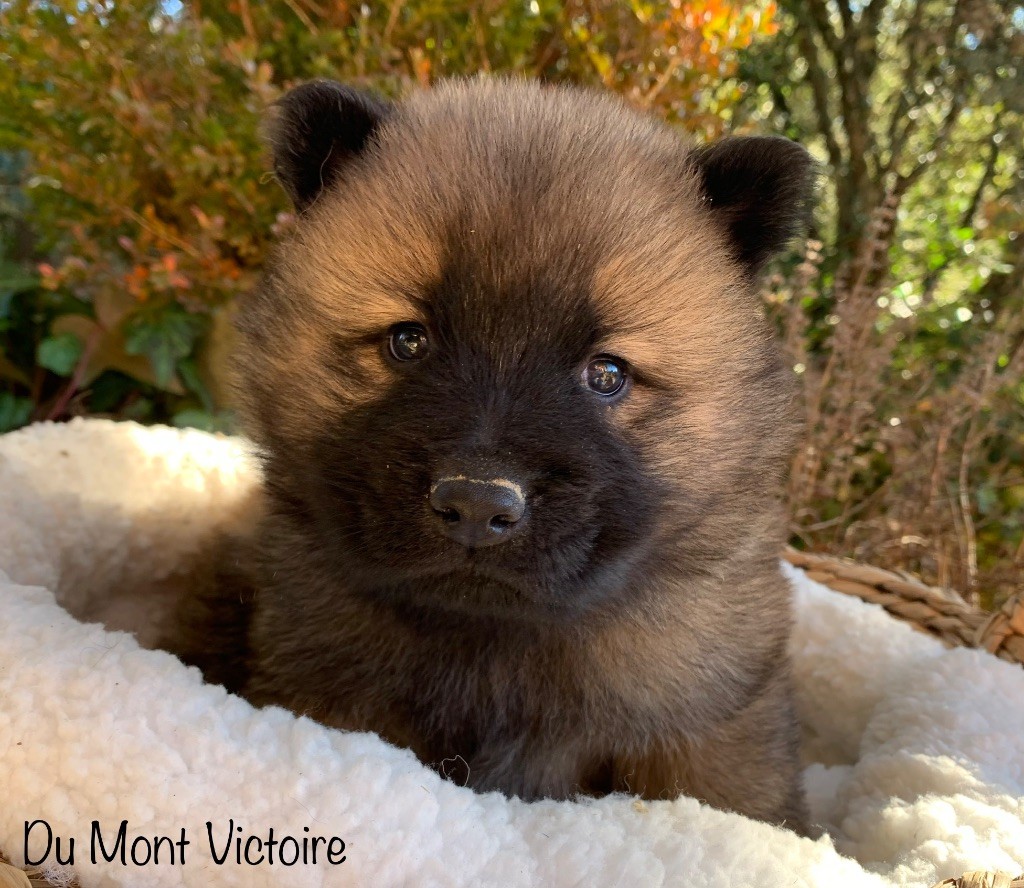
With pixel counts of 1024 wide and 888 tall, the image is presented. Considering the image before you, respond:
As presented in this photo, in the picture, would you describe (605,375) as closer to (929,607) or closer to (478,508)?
(478,508)

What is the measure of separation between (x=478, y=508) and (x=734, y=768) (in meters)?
0.75

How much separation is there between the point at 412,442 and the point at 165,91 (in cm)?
179

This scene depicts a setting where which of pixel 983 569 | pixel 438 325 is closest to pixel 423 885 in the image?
pixel 438 325

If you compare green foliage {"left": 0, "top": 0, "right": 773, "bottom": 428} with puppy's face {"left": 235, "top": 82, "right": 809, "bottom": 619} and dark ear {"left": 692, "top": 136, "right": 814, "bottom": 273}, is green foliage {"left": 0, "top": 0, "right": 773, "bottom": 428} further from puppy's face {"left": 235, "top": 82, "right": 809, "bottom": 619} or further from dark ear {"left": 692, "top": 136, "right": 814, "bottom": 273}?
dark ear {"left": 692, "top": 136, "right": 814, "bottom": 273}

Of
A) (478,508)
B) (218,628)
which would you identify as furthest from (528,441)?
(218,628)

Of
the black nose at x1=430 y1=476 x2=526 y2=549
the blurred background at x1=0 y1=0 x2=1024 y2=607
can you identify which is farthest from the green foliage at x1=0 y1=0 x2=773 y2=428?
the black nose at x1=430 y1=476 x2=526 y2=549

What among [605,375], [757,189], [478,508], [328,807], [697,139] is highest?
[697,139]

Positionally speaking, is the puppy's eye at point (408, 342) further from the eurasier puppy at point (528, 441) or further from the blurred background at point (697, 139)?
the blurred background at point (697, 139)

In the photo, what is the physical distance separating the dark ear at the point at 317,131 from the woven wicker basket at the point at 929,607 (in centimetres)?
161

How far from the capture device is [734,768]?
1.44 metres

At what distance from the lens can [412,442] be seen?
1048 millimetres

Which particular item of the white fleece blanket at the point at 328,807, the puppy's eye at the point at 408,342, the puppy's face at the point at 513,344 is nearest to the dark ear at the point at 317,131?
the puppy's face at the point at 513,344

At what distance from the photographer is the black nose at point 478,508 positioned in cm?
96

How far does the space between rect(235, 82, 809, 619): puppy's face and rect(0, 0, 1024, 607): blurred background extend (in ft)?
2.01
